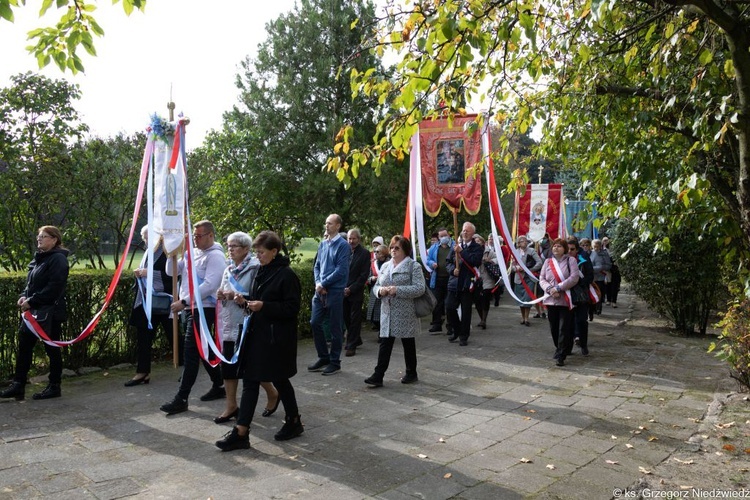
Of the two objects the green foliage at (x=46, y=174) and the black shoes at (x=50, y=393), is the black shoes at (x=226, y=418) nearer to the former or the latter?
the black shoes at (x=50, y=393)

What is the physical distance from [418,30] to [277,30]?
39.5 ft

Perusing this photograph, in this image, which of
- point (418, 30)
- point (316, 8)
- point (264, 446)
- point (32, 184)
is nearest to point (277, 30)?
point (316, 8)

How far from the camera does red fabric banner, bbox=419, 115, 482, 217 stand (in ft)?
35.3

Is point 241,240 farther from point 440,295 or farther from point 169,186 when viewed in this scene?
point 440,295

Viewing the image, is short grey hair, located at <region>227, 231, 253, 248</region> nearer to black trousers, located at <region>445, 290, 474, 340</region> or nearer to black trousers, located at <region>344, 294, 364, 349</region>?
black trousers, located at <region>344, 294, 364, 349</region>

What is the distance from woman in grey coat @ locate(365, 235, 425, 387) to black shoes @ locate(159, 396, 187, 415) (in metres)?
2.21

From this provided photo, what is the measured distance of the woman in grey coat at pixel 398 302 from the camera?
7562mm

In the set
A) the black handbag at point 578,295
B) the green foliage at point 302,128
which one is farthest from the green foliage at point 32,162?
the black handbag at point 578,295

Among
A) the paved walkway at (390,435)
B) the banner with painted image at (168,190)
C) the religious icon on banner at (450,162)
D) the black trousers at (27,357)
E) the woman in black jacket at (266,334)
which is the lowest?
the paved walkway at (390,435)

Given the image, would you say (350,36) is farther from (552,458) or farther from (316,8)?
(552,458)

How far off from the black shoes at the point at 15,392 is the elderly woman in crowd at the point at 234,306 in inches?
93.8

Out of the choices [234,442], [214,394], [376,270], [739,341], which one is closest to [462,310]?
[376,270]

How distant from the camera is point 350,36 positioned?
15859 mm

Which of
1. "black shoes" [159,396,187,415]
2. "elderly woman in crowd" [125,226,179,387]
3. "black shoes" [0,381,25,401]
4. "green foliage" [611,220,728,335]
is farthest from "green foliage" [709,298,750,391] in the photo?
"black shoes" [0,381,25,401]
